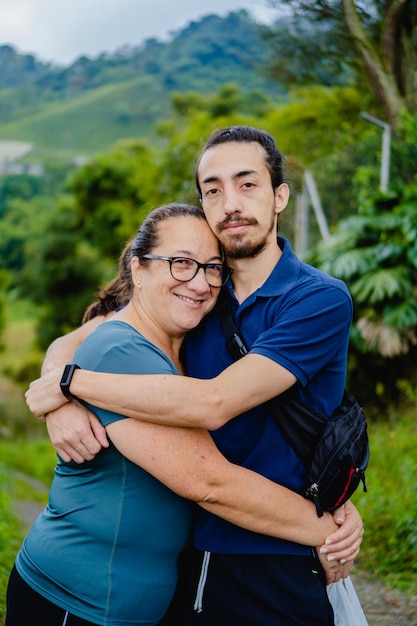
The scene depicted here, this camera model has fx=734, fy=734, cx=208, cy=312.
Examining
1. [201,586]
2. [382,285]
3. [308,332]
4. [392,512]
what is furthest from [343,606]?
[382,285]

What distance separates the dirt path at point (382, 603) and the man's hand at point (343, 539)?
1.77m

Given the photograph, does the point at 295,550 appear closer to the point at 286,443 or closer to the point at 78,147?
the point at 286,443

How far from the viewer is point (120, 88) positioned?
417 ft

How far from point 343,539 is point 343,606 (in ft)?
0.85

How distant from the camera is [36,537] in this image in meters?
2.41

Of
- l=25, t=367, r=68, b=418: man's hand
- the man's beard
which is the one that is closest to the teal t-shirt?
l=25, t=367, r=68, b=418: man's hand

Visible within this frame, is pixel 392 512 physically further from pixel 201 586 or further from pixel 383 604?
pixel 201 586

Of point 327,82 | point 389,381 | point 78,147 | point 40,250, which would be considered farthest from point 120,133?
point 389,381

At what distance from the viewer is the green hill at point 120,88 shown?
371 ft

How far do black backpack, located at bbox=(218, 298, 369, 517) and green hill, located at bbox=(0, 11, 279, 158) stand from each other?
9046 centimetres

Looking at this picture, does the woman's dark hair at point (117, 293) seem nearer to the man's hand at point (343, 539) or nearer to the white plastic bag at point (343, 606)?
the man's hand at point (343, 539)

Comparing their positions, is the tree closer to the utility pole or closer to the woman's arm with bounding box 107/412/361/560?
the utility pole

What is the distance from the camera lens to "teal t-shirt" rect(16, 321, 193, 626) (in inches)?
90.0

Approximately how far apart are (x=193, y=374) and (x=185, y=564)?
66 cm
